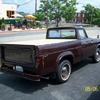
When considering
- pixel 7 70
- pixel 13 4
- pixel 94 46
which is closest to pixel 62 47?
pixel 7 70

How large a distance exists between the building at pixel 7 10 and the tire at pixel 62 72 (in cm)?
4825

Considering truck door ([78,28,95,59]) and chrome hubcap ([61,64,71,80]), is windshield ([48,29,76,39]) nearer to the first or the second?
truck door ([78,28,95,59])

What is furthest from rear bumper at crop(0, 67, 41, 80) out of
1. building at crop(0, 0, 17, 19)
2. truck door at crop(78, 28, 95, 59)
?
building at crop(0, 0, 17, 19)

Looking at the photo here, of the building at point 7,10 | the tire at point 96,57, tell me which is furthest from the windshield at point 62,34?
the building at point 7,10

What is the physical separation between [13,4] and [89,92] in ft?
180

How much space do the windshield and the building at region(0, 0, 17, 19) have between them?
4618 cm

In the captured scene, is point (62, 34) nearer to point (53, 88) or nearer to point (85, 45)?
point (85, 45)

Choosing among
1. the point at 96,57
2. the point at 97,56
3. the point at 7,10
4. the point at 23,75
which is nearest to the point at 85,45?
the point at 96,57

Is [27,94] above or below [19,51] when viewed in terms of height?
below

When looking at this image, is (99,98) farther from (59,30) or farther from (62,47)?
(59,30)

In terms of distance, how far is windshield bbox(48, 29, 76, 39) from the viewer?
29.8 feet

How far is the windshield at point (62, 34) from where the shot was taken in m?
9.08

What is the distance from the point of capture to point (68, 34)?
9.17 meters

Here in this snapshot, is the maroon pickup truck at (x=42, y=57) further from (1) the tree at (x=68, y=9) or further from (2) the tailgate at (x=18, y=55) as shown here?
(1) the tree at (x=68, y=9)
